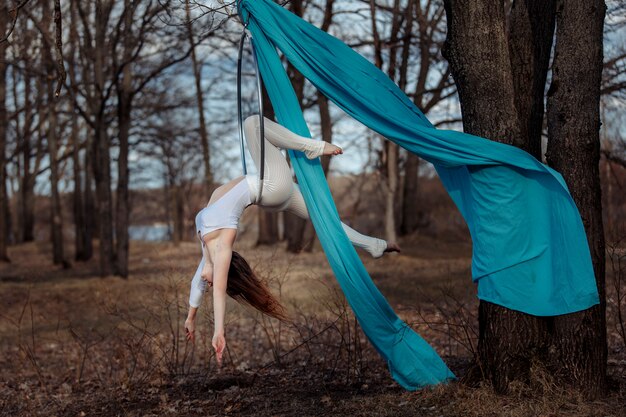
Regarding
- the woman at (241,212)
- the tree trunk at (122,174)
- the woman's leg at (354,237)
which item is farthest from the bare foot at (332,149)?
the tree trunk at (122,174)

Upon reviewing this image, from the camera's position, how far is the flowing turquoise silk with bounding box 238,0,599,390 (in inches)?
190

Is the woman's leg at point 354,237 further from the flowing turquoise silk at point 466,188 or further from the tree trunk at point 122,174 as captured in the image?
the tree trunk at point 122,174

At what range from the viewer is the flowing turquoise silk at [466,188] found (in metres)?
4.82

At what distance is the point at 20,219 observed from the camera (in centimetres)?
3400

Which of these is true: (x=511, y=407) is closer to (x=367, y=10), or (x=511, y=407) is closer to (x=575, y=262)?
(x=575, y=262)

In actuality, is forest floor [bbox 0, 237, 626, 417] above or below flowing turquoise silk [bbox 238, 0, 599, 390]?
below

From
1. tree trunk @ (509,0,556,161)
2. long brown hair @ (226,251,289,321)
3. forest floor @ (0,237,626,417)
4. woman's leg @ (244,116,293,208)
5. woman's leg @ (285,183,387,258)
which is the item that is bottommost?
forest floor @ (0,237,626,417)

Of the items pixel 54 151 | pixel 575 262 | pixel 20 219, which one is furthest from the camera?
Answer: pixel 20 219

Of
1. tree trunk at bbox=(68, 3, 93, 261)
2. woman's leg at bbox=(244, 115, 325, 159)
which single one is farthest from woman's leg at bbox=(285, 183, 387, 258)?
tree trunk at bbox=(68, 3, 93, 261)

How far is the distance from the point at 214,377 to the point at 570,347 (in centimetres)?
394

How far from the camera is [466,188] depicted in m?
5.15

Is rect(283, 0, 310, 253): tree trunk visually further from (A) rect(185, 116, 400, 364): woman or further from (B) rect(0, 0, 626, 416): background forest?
(A) rect(185, 116, 400, 364): woman

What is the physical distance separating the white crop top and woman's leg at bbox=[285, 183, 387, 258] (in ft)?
1.33

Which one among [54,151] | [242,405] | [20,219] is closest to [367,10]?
[54,151]
